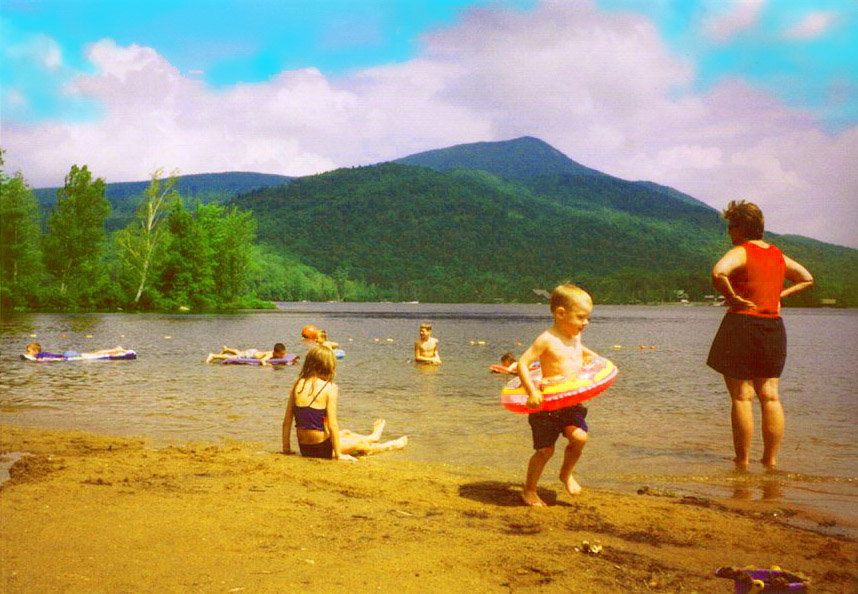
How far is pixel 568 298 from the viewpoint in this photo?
20.3ft

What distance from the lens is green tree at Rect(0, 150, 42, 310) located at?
59969 millimetres

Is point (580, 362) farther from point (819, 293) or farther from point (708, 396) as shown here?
point (819, 293)

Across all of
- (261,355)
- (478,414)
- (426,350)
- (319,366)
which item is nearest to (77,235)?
(261,355)

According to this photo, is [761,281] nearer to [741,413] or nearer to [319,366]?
[741,413]

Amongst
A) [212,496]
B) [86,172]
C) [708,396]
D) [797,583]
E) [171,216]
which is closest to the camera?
[797,583]

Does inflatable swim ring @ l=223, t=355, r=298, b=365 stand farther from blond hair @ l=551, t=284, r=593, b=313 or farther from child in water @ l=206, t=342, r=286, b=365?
blond hair @ l=551, t=284, r=593, b=313

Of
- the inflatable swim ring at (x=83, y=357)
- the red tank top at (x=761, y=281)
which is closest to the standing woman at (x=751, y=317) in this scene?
the red tank top at (x=761, y=281)

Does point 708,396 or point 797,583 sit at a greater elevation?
point 797,583

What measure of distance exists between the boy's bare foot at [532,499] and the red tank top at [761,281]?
10.9 feet

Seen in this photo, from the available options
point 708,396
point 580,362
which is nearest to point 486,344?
point 708,396

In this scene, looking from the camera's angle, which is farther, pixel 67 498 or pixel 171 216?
pixel 171 216

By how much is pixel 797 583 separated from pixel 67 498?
17.6 feet

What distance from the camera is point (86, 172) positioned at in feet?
239

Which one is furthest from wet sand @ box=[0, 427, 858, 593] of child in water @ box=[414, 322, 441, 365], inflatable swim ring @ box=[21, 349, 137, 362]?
inflatable swim ring @ box=[21, 349, 137, 362]
